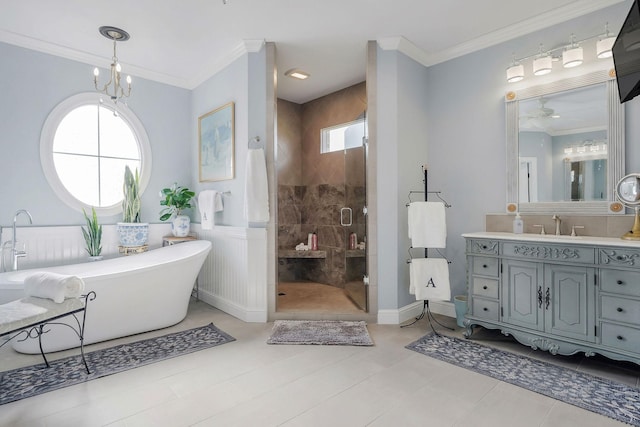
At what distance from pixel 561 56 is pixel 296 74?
2736 mm

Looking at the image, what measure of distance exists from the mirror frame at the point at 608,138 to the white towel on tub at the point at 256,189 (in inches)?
92.6

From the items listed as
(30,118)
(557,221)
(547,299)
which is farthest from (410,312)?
(30,118)

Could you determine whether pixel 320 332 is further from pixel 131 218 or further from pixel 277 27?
pixel 277 27

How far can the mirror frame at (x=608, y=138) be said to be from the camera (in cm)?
264

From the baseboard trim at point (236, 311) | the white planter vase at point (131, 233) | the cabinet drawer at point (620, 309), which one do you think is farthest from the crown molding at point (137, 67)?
the cabinet drawer at point (620, 309)

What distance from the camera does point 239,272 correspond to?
362cm

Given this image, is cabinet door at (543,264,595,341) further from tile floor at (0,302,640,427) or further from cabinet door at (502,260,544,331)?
tile floor at (0,302,640,427)

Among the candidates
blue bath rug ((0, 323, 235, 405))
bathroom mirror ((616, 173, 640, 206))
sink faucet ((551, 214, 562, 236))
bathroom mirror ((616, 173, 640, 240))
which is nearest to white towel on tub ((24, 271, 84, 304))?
blue bath rug ((0, 323, 235, 405))

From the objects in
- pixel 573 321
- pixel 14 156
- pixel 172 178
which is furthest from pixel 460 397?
pixel 14 156

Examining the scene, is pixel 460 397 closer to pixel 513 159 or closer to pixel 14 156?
pixel 513 159

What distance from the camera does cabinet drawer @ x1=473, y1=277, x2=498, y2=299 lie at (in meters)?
2.85

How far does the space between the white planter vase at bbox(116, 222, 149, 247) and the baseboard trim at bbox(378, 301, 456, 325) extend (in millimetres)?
2870

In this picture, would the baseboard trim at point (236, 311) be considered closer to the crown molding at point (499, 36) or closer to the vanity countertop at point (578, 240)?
the vanity countertop at point (578, 240)

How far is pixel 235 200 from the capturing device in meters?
3.79
